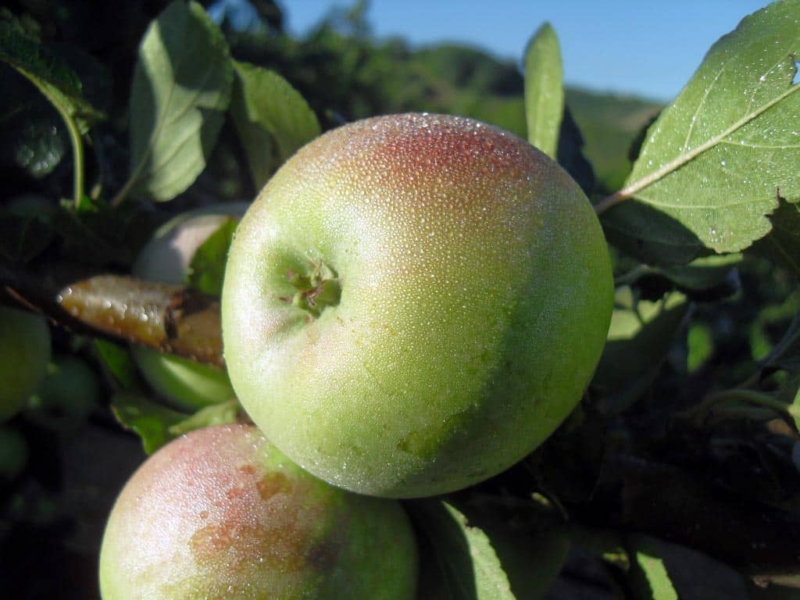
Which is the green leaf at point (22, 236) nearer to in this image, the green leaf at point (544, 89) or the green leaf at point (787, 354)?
the green leaf at point (544, 89)

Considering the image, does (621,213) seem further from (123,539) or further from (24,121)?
(24,121)

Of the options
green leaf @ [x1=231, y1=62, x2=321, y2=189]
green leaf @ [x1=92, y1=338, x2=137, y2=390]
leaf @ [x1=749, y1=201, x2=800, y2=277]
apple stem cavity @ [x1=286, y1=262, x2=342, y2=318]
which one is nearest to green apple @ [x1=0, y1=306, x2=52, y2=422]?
green leaf @ [x1=92, y1=338, x2=137, y2=390]

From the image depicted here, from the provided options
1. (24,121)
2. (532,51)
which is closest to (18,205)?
(24,121)

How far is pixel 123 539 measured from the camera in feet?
1.93

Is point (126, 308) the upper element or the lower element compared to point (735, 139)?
lower

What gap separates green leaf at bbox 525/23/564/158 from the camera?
0.70m

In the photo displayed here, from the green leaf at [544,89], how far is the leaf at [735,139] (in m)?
0.12

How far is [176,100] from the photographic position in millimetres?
795

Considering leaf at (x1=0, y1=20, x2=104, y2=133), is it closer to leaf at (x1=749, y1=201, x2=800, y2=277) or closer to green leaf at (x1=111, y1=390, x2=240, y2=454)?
green leaf at (x1=111, y1=390, x2=240, y2=454)

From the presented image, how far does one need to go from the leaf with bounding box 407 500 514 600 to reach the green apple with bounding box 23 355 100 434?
0.82 meters

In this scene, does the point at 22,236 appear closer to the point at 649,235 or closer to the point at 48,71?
the point at 48,71

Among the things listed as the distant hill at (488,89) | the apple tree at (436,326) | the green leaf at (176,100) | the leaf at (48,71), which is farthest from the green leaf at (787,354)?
the distant hill at (488,89)

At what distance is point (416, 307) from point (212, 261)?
1.06 ft

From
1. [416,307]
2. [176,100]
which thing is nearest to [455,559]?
[416,307]
